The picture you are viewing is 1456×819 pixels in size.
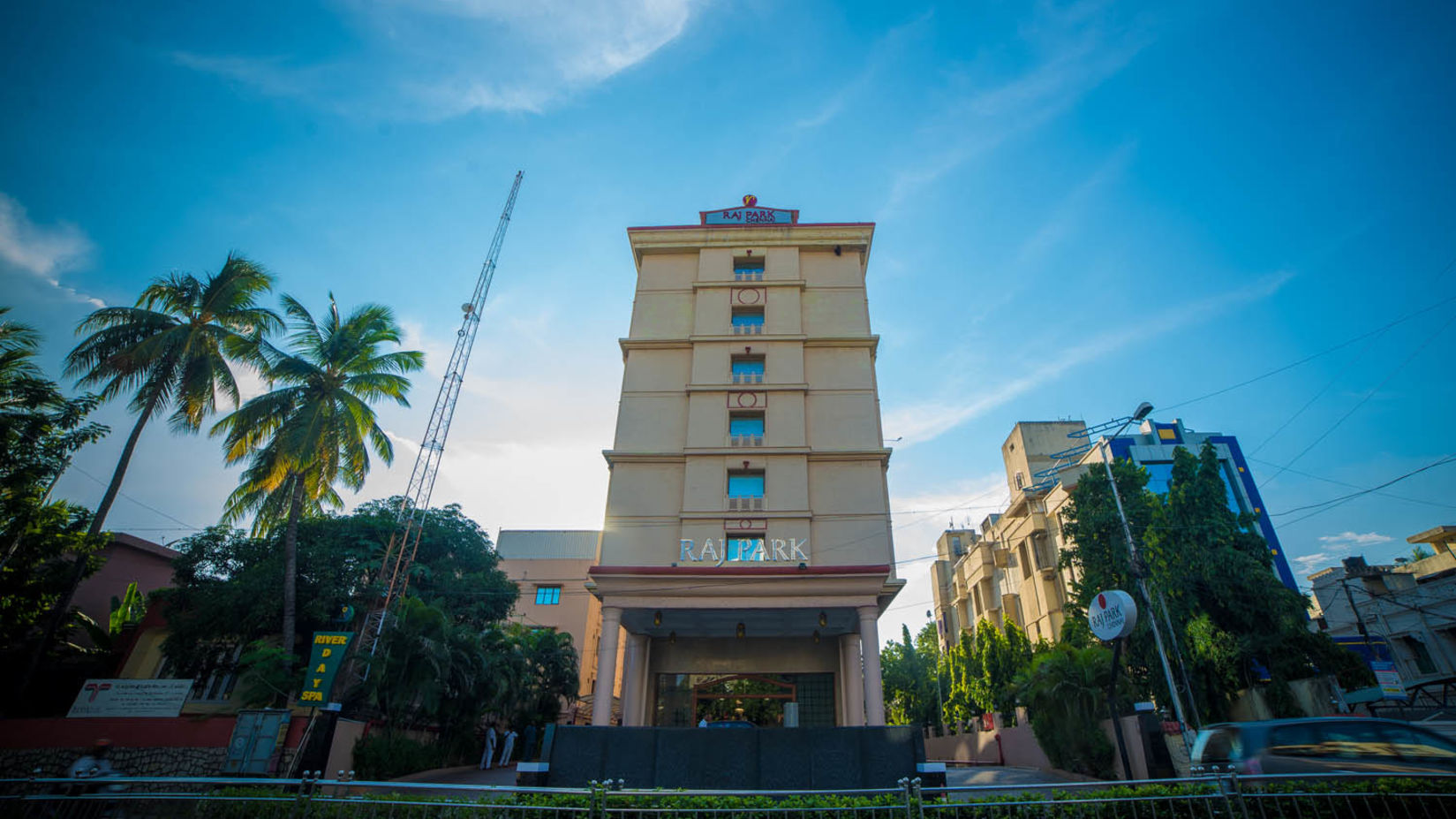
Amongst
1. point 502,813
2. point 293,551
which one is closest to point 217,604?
point 293,551

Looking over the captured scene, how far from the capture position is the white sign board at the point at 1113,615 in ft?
37.8

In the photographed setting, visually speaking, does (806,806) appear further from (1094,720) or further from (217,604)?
(217,604)

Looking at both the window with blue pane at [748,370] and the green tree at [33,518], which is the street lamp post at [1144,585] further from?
the green tree at [33,518]

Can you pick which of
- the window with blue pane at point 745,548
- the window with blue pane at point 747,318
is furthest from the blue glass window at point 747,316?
the window with blue pane at point 745,548

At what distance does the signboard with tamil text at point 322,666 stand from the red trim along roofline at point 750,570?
255 inches

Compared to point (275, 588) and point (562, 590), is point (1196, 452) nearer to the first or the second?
point (562, 590)

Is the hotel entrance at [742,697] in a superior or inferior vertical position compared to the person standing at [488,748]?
superior

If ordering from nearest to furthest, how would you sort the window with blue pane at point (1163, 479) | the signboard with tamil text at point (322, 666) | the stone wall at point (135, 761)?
the stone wall at point (135, 761) → the signboard with tamil text at point (322, 666) → the window with blue pane at point (1163, 479)

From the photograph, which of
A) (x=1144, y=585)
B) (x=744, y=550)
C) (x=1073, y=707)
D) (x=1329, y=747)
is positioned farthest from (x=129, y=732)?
(x=1144, y=585)

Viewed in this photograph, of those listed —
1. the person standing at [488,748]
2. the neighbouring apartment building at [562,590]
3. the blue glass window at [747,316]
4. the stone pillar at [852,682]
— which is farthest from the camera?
the neighbouring apartment building at [562,590]

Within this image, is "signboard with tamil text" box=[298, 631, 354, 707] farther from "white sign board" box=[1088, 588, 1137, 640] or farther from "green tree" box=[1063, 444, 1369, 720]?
"green tree" box=[1063, 444, 1369, 720]

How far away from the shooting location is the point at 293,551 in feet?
71.3

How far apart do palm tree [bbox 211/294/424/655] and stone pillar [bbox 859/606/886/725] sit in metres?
19.5

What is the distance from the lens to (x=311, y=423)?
75.6ft
